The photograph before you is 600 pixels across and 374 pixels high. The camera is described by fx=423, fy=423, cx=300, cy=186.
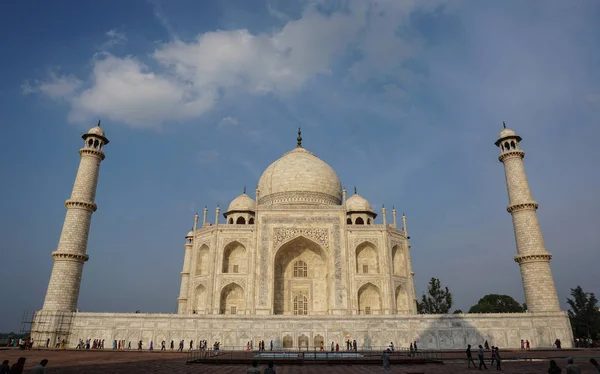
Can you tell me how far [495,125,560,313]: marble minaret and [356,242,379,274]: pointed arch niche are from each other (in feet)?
26.7

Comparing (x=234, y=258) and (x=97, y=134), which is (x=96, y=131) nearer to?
(x=97, y=134)

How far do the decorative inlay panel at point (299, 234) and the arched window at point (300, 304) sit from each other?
11.9 feet

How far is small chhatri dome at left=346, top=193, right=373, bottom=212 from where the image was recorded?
3116cm

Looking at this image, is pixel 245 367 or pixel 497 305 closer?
pixel 245 367

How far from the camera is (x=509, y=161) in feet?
82.5

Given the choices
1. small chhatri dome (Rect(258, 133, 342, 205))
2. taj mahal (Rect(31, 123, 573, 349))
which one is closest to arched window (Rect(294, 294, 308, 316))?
taj mahal (Rect(31, 123, 573, 349))

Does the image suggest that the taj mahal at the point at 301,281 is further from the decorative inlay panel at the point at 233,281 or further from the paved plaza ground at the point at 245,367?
the paved plaza ground at the point at 245,367

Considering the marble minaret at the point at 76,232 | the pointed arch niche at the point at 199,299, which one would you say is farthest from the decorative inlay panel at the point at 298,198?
the marble minaret at the point at 76,232

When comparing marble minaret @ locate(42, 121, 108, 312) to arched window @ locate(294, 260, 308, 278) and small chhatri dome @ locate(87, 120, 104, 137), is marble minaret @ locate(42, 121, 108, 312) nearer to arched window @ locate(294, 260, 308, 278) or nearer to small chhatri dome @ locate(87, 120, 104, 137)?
small chhatri dome @ locate(87, 120, 104, 137)

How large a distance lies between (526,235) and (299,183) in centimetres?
1534

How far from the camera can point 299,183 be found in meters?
31.6

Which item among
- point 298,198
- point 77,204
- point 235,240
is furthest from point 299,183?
point 77,204

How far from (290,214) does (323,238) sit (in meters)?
2.62

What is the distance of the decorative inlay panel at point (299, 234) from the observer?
86.7 ft
